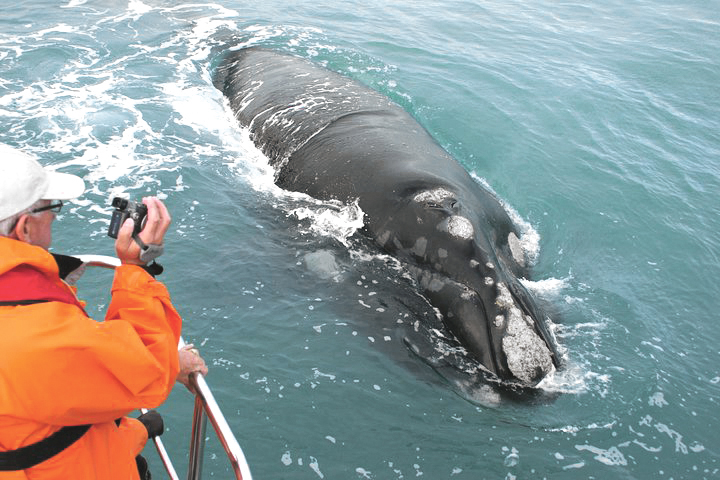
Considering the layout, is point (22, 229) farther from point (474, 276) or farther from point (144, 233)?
point (474, 276)

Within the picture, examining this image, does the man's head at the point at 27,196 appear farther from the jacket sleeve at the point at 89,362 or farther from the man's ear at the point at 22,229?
the jacket sleeve at the point at 89,362

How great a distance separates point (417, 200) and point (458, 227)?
0.83 metres

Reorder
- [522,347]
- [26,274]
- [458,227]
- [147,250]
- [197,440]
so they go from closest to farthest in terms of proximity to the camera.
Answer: [26,274] < [147,250] < [197,440] < [522,347] < [458,227]

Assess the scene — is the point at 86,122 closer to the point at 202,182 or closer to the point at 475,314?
the point at 202,182

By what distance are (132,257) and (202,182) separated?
820 centimetres

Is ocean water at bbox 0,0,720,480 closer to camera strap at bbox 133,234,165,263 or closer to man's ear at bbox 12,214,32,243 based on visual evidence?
camera strap at bbox 133,234,165,263

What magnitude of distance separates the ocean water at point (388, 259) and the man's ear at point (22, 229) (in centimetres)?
371

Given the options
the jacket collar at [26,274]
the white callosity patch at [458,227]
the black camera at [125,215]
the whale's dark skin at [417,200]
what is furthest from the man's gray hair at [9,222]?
the white callosity patch at [458,227]

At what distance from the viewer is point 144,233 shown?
3578mm

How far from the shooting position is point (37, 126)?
13234 mm

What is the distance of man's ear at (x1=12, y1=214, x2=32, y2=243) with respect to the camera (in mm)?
3223

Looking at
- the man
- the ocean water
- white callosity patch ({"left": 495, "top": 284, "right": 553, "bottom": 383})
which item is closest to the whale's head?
white callosity patch ({"left": 495, "top": 284, "right": 553, "bottom": 383})

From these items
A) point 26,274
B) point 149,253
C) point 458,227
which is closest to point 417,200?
point 458,227

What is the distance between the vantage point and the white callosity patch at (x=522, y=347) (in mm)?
7195
